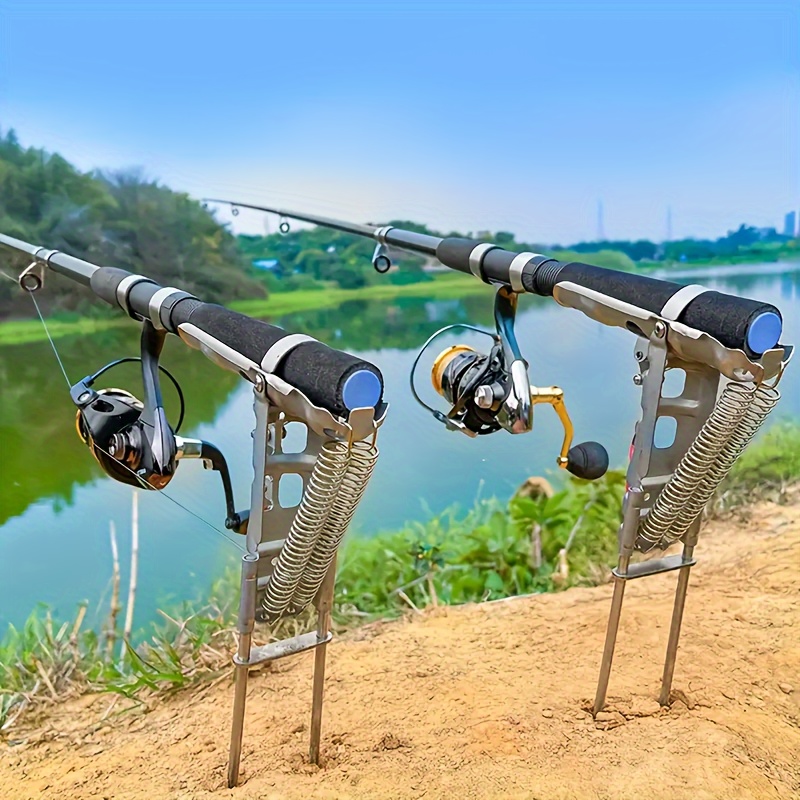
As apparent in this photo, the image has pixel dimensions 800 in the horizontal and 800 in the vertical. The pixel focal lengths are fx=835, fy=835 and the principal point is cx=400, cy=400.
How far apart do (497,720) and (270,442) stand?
913 millimetres

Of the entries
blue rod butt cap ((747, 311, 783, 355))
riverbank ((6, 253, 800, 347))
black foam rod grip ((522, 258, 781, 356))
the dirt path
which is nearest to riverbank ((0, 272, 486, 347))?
riverbank ((6, 253, 800, 347))

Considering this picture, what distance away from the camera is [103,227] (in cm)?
242

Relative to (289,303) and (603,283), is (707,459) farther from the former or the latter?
(289,303)

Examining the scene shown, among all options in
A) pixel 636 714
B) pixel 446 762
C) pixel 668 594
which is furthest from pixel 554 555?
pixel 446 762

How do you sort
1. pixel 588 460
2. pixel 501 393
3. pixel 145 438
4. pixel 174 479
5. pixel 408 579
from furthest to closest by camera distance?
pixel 408 579 → pixel 174 479 → pixel 501 393 → pixel 588 460 → pixel 145 438

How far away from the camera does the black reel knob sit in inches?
65.6

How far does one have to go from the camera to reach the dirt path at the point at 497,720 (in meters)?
1.53

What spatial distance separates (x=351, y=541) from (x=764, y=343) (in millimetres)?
1812

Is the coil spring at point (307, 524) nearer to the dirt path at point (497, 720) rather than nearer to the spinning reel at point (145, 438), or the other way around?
the spinning reel at point (145, 438)

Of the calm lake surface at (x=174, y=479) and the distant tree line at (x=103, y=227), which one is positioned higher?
Result: the distant tree line at (x=103, y=227)

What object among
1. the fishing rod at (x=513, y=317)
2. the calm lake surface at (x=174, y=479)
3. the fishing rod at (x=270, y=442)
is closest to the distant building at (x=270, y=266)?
the calm lake surface at (x=174, y=479)

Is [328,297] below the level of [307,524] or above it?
above

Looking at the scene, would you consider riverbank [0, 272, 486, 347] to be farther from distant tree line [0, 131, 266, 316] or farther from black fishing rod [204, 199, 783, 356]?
black fishing rod [204, 199, 783, 356]

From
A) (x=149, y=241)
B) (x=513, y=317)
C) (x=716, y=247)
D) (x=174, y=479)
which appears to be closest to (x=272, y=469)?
(x=513, y=317)
